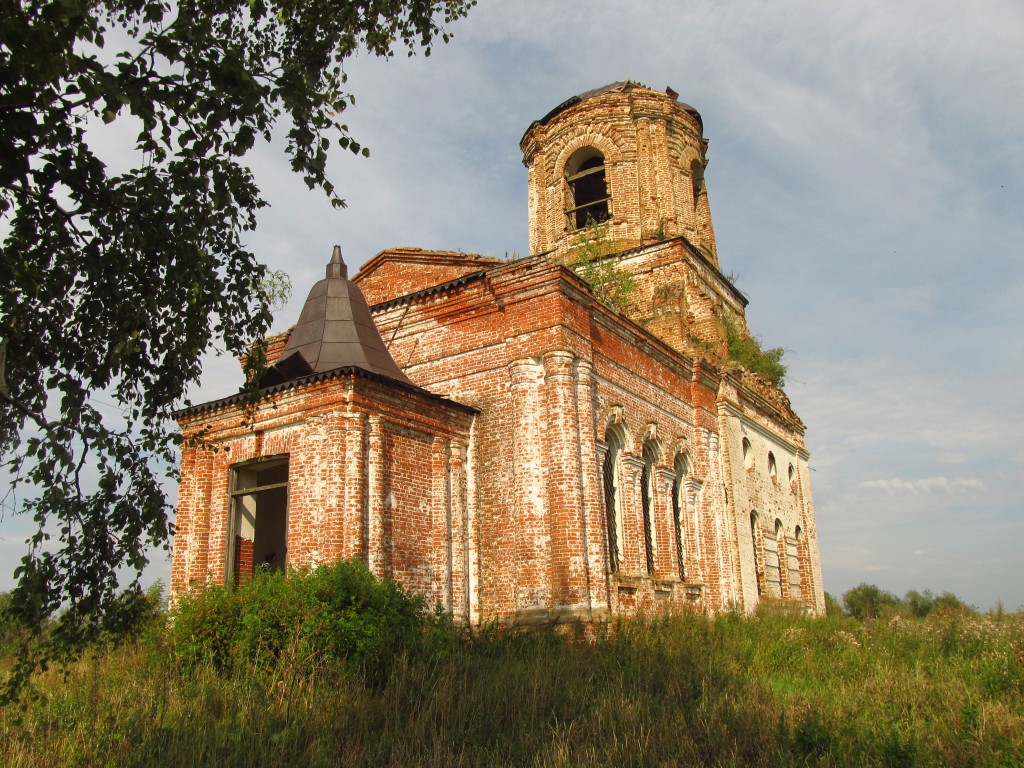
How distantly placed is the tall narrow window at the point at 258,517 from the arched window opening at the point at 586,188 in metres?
10.8

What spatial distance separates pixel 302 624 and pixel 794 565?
15.4 metres

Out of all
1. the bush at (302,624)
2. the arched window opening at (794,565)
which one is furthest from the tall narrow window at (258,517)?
the arched window opening at (794,565)

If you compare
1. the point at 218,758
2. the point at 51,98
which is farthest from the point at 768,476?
the point at 51,98

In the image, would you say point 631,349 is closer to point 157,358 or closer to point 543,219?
point 543,219

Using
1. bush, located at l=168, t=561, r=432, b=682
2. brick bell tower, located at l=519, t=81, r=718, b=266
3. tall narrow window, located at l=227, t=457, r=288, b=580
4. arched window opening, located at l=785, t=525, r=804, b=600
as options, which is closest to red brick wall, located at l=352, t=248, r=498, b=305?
tall narrow window, located at l=227, t=457, r=288, b=580

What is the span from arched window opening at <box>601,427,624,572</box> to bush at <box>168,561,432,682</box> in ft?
15.6

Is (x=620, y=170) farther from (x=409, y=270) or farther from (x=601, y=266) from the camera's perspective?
(x=409, y=270)

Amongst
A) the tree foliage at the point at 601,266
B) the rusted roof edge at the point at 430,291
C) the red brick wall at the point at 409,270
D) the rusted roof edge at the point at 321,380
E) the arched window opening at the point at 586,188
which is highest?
the arched window opening at the point at 586,188

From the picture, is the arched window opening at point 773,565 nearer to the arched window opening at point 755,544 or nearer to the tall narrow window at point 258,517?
the arched window opening at point 755,544

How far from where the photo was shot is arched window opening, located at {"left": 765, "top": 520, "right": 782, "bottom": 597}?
1839cm

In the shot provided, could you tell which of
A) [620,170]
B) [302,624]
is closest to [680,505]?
[302,624]

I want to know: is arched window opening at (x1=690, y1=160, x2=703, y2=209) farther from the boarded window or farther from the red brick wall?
the red brick wall

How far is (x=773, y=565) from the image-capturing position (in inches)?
748

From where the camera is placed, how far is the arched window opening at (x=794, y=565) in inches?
782
